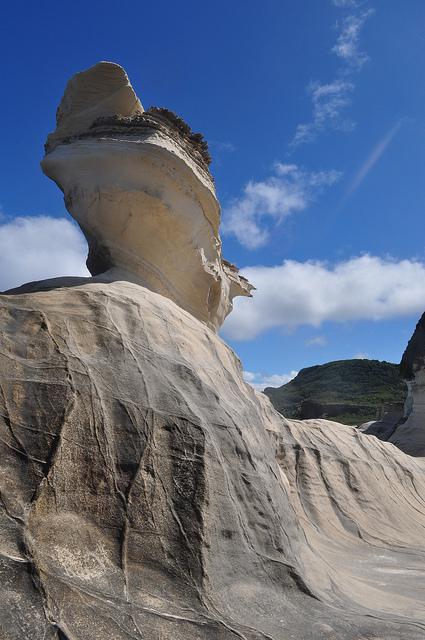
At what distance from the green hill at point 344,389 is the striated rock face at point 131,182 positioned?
2072 centimetres

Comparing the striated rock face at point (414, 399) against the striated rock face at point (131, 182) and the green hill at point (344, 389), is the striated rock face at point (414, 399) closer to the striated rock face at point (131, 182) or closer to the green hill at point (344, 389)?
the striated rock face at point (131, 182)

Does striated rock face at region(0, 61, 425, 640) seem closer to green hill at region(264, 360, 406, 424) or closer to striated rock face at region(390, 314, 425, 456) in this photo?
striated rock face at region(390, 314, 425, 456)

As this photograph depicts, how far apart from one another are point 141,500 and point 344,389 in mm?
35536

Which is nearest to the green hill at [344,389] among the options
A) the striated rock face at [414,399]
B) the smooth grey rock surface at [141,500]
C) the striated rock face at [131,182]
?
the striated rock face at [414,399]

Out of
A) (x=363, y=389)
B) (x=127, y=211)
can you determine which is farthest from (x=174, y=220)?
(x=363, y=389)

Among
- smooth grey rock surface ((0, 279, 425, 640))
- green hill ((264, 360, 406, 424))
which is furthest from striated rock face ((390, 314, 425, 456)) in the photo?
green hill ((264, 360, 406, 424))

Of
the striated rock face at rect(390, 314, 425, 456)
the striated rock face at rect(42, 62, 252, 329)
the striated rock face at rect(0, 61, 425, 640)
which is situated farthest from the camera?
the striated rock face at rect(390, 314, 425, 456)

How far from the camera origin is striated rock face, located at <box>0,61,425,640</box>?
223cm

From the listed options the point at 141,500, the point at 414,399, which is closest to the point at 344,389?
the point at 414,399

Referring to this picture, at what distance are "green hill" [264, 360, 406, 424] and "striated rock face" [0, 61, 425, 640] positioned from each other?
22.5 metres

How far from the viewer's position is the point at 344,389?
36781 millimetres

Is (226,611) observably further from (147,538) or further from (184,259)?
(184,259)

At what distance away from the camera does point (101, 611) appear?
2.16m

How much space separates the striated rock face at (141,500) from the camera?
2234 millimetres
